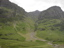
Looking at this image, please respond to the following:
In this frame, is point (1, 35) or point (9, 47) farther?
point (1, 35)

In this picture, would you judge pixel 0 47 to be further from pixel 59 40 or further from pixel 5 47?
pixel 59 40

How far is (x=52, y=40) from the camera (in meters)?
200

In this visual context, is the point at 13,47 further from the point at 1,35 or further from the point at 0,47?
the point at 1,35

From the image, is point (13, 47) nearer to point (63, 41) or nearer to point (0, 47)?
point (0, 47)

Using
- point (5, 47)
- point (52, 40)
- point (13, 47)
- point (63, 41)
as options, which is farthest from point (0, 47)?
point (63, 41)

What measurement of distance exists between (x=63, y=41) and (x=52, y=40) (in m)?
20.0

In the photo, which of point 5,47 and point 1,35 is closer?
point 5,47

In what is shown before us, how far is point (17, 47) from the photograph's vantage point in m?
129

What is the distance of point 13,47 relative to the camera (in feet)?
422

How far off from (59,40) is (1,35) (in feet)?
355

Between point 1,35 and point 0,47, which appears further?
point 1,35

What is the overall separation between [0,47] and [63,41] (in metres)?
119

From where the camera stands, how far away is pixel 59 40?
199 m

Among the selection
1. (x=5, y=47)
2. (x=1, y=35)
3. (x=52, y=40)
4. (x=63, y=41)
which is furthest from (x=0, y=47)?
(x=63, y=41)
